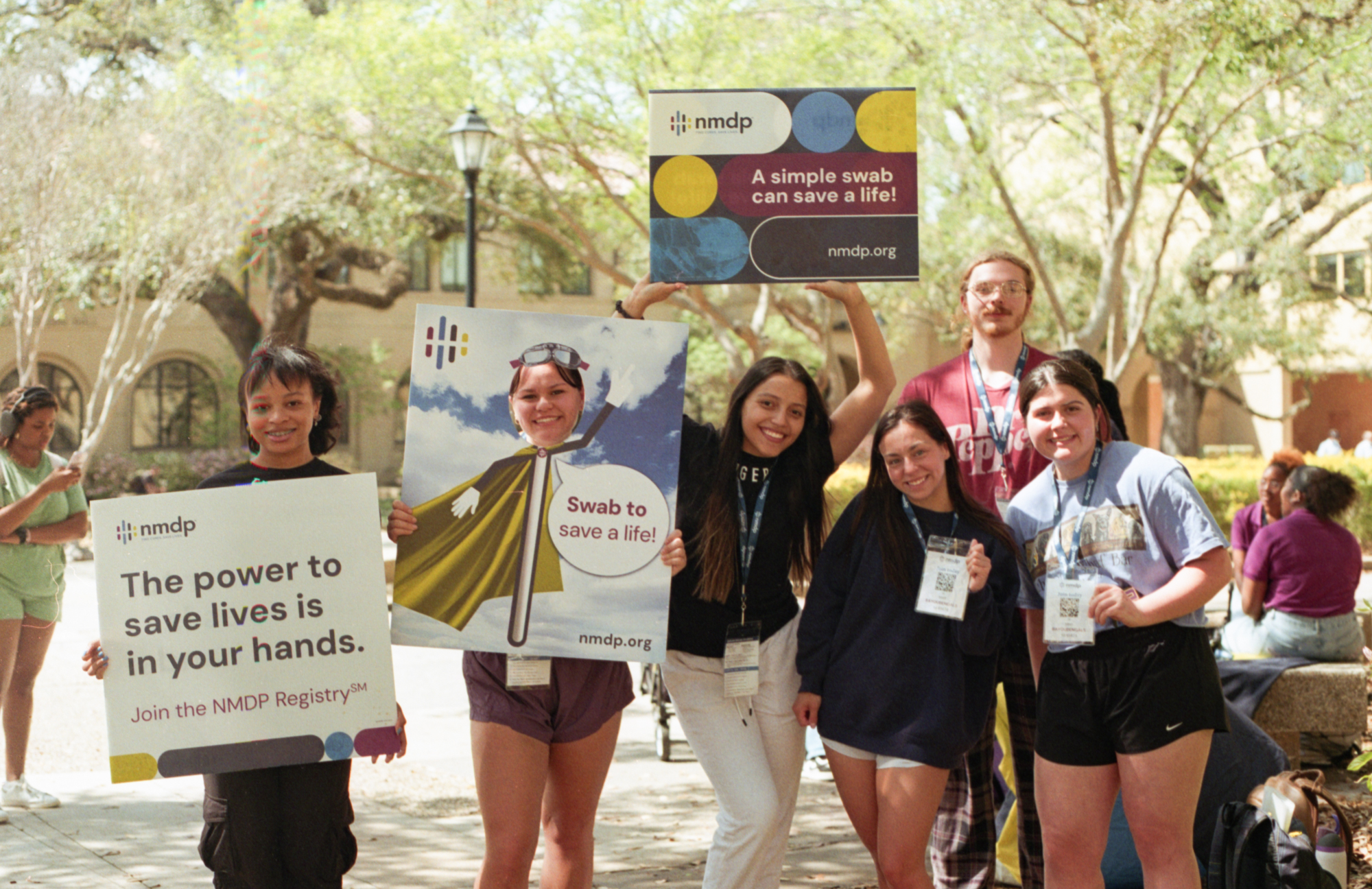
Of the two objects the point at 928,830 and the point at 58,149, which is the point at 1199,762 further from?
the point at 58,149

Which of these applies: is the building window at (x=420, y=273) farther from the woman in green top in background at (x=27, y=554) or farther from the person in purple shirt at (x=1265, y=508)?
the woman in green top in background at (x=27, y=554)

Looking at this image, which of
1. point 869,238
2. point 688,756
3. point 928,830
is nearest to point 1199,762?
point 928,830

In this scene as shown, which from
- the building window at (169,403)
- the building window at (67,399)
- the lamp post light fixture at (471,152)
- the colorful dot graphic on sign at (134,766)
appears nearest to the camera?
the colorful dot graphic on sign at (134,766)

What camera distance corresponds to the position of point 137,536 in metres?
3.43

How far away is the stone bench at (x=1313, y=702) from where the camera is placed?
6016mm

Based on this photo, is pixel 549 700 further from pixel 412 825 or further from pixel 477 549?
pixel 412 825

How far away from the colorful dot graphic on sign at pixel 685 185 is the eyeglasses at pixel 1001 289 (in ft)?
3.17

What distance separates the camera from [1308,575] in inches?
277

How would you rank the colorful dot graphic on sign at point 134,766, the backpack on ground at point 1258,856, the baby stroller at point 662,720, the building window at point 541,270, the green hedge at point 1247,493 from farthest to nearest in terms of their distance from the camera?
the building window at point 541,270, the green hedge at point 1247,493, the baby stroller at point 662,720, the backpack on ground at point 1258,856, the colorful dot graphic on sign at point 134,766

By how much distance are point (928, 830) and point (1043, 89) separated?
1362 cm

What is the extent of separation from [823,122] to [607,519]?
1438 mm

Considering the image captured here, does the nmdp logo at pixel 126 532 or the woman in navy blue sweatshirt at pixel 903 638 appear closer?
the nmdp logo at pixel 126 532

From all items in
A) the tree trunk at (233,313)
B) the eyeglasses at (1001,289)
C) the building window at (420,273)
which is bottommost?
the eyeglasses at (1001,289)

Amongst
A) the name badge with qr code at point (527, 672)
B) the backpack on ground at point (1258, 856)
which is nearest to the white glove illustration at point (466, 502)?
the name badge with qr code at point (527, 672)
